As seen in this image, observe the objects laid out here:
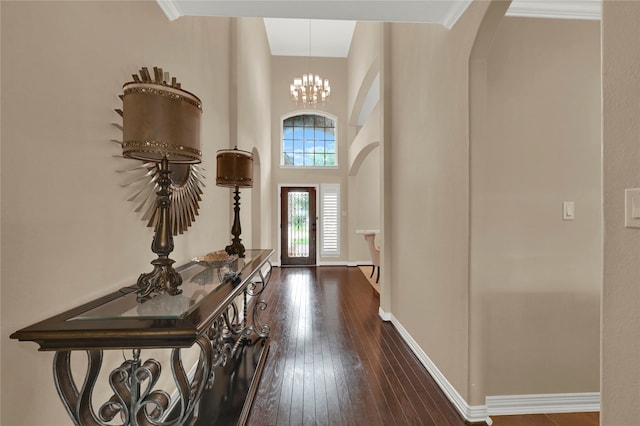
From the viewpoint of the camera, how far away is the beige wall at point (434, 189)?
2176mm

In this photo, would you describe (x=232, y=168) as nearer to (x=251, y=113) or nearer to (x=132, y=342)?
(x=132, y=342)

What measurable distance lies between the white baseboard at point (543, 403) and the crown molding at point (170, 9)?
342 centimetres

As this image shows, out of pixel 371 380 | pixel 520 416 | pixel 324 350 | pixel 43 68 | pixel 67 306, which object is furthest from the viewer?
pixel 324 350

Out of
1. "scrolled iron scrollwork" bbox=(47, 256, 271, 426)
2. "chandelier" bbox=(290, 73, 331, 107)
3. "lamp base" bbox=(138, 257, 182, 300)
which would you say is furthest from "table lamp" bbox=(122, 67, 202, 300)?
"chandelier" bbox=(290, 73, 331, 107)

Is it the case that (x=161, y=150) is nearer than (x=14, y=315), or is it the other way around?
(x=14, y=315)

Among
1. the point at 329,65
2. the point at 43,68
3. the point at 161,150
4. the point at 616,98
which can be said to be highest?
the point at 329,65

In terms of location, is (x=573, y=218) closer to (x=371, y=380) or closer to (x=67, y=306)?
(x=371, y=380)

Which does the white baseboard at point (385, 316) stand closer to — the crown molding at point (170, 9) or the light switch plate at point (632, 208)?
the light switch plate at point (632, 208)

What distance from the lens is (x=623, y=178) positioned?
1.02 meters

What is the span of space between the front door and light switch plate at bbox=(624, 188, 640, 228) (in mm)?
7293

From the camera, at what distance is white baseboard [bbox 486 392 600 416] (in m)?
2.21

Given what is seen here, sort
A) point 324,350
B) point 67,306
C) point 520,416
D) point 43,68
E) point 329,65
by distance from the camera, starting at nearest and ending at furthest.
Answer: point 43,68
point 67,306
point 520,416
point 324,350
point 329,65

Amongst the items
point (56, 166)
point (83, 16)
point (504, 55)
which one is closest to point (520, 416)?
point (504, 55)

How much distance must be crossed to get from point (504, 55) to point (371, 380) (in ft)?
8.94
